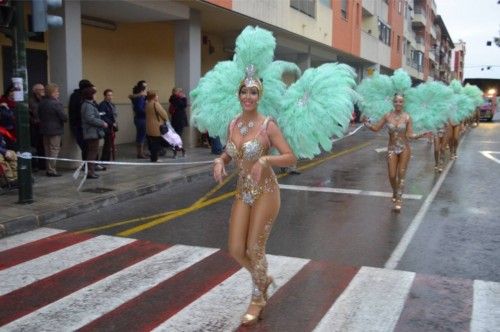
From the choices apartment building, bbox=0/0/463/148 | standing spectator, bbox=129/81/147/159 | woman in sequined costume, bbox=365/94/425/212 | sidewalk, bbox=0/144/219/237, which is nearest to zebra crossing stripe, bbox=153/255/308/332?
sidewalk, bbox=0/144/219/237

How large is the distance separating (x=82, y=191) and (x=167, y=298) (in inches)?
214

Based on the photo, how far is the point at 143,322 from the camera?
4.51 m

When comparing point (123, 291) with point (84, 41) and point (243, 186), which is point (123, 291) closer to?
point (243, 186)

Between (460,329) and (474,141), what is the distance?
23857 millimetres

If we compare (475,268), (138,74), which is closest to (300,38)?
(138,74)

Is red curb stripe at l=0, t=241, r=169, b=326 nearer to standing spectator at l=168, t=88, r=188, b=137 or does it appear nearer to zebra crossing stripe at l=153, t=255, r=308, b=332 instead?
zebra crossing stripe at l=153, t=255, r=308, b=332

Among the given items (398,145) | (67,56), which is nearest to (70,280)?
(398,145)

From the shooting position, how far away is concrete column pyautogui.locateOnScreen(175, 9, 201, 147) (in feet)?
56.8

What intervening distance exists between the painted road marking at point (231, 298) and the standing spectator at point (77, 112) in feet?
20.3

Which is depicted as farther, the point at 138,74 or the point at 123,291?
the point at 138,74

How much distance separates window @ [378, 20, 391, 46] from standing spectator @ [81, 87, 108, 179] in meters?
33.7

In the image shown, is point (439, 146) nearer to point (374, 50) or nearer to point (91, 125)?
point (91, 125)

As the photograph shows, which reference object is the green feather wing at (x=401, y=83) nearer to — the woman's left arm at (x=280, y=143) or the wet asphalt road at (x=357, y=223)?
the wet asphalt road at (x=357, y=223)

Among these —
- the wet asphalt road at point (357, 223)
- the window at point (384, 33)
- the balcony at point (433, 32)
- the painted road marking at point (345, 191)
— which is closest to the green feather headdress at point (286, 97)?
the wet asphalt road at point (357, 223)
